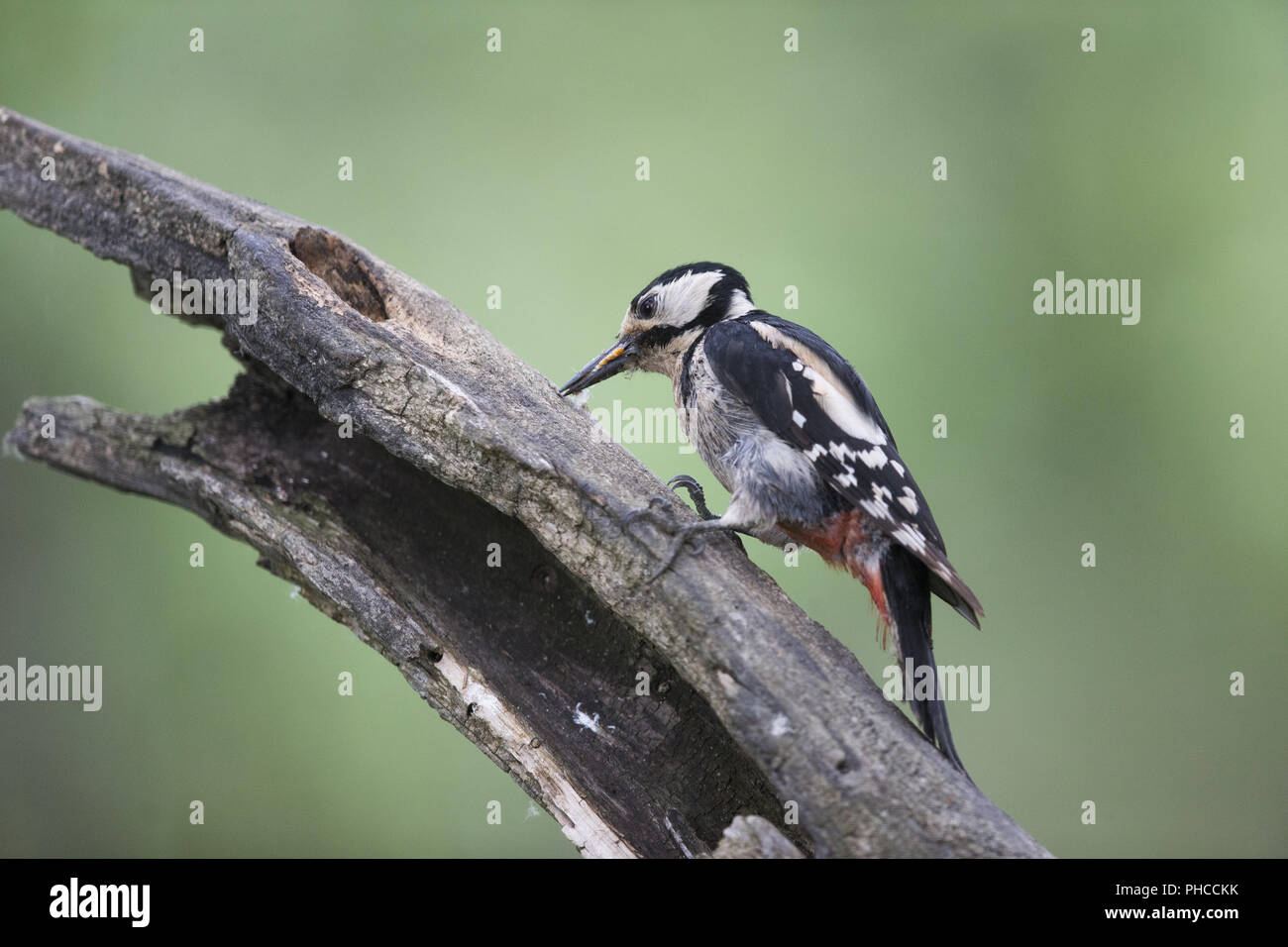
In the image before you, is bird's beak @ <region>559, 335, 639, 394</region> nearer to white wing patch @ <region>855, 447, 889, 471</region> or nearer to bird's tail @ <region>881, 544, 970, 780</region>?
white wing patch @ <region>855, 447, 889, 471</region>

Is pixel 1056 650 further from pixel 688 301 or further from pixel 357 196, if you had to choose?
pixel 357 196

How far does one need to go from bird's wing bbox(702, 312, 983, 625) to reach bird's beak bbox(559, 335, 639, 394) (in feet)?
0.81

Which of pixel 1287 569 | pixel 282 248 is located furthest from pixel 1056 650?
pixel 282 248

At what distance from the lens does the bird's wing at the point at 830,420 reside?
1819 mm

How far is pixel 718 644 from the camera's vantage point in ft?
5.11

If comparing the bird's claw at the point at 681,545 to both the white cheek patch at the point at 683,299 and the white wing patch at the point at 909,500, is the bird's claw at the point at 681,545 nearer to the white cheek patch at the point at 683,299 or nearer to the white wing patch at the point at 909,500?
the white wing patch at the point at 909,500

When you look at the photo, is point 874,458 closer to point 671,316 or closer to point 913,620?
point 913,620

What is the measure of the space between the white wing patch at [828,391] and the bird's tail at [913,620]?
241mm

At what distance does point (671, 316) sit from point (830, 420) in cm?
52

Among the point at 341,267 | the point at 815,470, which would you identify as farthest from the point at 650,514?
the point at 341,267

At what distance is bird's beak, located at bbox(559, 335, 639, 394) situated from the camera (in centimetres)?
225

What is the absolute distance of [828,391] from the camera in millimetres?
2004
